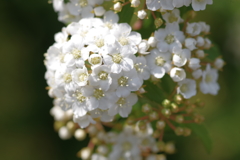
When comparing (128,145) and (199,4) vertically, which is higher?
(199,4)

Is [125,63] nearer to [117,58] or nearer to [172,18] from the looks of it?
[117,58]

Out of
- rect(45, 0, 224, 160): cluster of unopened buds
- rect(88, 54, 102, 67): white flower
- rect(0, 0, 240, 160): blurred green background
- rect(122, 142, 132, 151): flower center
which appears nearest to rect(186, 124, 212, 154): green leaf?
rect(45, 0, 224, 160): cluster of unopened buds

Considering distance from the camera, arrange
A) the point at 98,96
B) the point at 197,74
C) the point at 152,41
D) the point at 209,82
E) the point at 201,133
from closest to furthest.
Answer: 1. the point at 98,96
2. the point at 152,41
3. the point at 197,74
4. the point at 209,82
5. the point at 201,133

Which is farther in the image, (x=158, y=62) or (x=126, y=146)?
(x=126, y=146)

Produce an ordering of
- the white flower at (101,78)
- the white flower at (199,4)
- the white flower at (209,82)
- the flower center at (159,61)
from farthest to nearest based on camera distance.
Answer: the white flower at (209,82)
the flower center at (159,61)
the white flower at (199,4)
the white flower at (101,78)

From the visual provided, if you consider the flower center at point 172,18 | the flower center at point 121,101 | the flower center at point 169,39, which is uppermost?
the flower center at point 172,18

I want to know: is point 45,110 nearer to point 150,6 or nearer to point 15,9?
point 15,9

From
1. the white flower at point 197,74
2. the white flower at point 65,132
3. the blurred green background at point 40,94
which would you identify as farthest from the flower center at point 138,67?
the blurred green background at point 40,94

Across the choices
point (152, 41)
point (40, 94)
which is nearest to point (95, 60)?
point (152, 41)

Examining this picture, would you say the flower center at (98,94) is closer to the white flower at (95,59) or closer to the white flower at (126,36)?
the white flower at (95,59)
